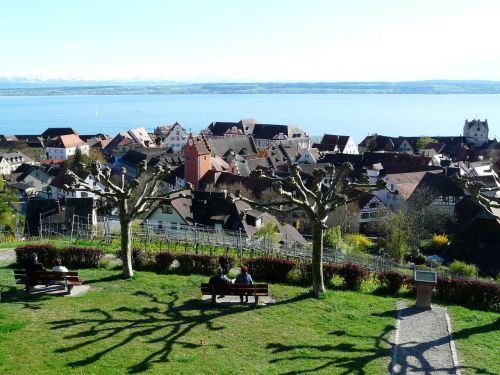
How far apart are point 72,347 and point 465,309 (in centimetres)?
1117

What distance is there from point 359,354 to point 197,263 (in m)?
8.52

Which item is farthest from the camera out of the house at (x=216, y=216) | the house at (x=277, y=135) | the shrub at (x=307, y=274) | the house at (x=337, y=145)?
the house at (x=277, y=135)

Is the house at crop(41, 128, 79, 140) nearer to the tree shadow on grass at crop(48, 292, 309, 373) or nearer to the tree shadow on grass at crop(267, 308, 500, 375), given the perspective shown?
the tree shadow on grass at crop(48, 292, 309, 373)

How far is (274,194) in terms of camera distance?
5494cm

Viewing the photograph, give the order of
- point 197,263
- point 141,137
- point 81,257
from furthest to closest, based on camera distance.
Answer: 1. point 141,137
2. point 81,257
3. point 197,263

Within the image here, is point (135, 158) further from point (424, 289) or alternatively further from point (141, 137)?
point (424, 289)

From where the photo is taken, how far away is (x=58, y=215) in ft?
160

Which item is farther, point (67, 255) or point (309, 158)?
point (309, 158)

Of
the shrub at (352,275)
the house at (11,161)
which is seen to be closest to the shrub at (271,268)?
the shrub at (352,275)

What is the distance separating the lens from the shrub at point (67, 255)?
2003 cm

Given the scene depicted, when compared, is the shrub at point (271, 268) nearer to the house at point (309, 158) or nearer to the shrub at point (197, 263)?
the shrub at point (197, 263)

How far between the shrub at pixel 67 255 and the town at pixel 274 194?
2502mm

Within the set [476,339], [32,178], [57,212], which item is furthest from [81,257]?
[32,178]

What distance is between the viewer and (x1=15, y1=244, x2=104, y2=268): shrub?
20.0 metres
